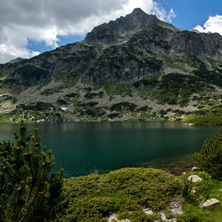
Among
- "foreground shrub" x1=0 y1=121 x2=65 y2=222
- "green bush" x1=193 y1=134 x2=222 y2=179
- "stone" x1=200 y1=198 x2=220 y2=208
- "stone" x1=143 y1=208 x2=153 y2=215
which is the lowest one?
"stone" x1=143 y1=208 x2=153 y2=215

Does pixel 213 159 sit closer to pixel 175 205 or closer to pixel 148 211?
pixel 175 205

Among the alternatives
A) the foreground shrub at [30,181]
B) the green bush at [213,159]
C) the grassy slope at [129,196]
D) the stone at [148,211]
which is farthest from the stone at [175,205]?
the foreground shrub at [30,181]

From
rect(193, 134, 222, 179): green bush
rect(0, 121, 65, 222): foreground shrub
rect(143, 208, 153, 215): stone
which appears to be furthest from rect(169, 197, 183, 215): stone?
rect(0, 121, 65, 222): foreground shrub

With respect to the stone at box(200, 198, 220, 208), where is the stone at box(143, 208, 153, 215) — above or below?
below

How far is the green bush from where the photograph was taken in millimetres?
15016

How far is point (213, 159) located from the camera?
15.6 m

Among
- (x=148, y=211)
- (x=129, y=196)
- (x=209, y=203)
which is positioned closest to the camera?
(x=148, y=211)

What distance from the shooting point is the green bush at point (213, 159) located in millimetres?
15016

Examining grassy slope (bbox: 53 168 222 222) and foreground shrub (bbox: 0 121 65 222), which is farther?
Result: grassy slope (bbox: 53 168 222 222)

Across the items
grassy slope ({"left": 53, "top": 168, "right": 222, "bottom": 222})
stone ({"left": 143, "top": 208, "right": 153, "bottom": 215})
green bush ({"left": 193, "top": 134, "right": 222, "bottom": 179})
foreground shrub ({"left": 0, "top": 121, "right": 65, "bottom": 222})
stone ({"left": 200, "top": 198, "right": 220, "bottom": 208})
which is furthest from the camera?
green bush ({"left": 193, "top": 134, "right": 222, "bottom": 179})

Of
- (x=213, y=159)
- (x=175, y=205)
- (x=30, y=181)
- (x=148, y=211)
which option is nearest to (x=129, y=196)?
(x=148, y=211)

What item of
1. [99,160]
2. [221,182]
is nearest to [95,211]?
[221,182]

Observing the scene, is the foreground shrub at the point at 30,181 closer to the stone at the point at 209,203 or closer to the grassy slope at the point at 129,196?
the grassy slope at the point at 129,196

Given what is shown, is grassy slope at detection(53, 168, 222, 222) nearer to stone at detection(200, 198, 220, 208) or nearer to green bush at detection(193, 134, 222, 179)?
stone at detection(200, 198, 220, 208)
